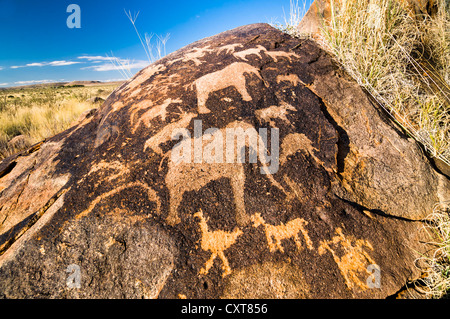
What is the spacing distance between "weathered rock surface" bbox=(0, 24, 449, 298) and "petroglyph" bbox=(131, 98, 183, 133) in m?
0.01

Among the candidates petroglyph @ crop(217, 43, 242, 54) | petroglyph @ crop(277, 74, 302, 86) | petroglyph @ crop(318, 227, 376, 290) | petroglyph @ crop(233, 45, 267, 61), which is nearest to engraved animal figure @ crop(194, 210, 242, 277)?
petroglyph @ crop(318, 227, 376, 290)

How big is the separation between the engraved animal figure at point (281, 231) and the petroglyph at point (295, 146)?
13.9 inches

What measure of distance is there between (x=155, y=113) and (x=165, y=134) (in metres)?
0.24

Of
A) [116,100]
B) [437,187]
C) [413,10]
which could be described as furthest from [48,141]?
[413,10]

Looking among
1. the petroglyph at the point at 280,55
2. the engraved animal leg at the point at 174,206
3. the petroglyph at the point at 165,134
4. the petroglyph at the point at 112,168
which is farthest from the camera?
the petroglyph at the point at 280,55

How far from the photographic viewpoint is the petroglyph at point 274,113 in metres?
1.57

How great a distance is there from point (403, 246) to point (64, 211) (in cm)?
179

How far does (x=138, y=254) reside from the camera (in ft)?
3.75

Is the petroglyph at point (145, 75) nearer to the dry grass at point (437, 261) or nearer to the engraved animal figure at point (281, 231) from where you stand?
the engraved animal figure at point (281, 231)

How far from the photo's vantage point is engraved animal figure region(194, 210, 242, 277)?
1114mm

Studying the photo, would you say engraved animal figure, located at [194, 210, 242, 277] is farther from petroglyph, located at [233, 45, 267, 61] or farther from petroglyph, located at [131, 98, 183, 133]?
petroglyph, located at [233, 45, 267, 61]

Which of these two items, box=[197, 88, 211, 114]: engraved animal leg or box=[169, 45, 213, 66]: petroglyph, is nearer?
box=[197, 88, 211, 114]: engraved animal leg

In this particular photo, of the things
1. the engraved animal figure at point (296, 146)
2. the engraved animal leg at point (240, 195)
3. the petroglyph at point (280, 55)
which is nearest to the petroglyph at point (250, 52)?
the petroglyph at point (280, 55)

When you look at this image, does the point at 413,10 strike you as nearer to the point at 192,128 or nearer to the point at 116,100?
the point at 192,128
